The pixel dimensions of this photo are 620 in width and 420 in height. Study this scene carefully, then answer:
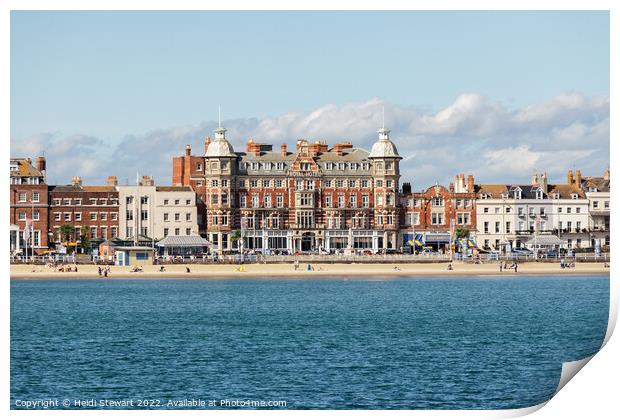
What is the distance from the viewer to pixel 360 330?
4981 cm

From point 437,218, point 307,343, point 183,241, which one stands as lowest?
point 307,343

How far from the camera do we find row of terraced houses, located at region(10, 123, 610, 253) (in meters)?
102

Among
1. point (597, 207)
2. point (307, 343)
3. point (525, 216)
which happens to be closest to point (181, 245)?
point (525, 216)

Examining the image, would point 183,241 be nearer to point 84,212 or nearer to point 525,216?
point 84,212

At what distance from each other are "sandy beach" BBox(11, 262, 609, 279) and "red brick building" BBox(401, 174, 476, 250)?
51.3 feet

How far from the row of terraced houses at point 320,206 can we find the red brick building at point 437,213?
0.09m

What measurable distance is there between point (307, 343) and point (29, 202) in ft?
190

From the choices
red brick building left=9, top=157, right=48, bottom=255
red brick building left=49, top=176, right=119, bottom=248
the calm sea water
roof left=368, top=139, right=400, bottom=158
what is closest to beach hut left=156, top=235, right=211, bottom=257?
red brick building left=49, top=176, right=119, bottom=248

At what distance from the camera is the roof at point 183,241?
9725 centimetres

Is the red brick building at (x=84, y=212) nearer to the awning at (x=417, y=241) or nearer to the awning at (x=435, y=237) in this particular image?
the awning at (x=417, y=241)

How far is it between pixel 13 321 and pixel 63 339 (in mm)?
9525

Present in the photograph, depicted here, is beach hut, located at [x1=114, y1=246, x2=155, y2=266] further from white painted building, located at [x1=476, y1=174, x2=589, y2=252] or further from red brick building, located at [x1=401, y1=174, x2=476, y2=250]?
white painted building, located at [x1=476, y1=174, x2=589, y2=252]

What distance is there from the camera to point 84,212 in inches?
3959
